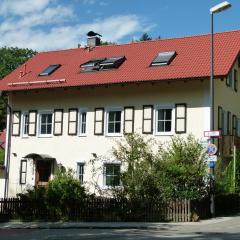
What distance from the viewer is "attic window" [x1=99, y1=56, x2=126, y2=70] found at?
3309 centimetres

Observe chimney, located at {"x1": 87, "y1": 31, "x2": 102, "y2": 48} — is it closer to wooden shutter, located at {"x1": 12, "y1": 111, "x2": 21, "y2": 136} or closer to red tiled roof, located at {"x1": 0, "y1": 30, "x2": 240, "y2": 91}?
red tiled roof, located at {"x1": 0, "y1": 30, "x2": 240, "y2": 91}

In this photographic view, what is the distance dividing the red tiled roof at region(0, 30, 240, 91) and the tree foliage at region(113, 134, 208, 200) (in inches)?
273

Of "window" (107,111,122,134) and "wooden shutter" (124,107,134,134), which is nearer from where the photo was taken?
"wooden shutter" (124,107,134,134)

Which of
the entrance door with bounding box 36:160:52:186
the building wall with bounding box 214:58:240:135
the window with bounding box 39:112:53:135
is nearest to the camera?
the building wall with bounding box 214:58:240:135

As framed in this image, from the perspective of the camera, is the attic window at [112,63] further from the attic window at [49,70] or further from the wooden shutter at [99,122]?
the attic window at [49,70]

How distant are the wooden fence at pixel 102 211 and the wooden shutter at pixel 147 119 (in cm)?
862

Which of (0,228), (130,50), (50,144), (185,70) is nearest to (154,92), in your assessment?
(185,70)

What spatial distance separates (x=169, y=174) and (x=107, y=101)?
10.8 meters

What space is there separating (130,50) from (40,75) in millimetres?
5919

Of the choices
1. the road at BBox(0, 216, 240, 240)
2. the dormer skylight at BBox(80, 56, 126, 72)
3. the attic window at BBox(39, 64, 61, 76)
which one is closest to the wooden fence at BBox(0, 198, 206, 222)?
the road at BBox(0, 216, 240, 240)

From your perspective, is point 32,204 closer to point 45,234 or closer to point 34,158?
point 45,234

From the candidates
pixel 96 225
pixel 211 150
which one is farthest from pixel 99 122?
pixel 96 225

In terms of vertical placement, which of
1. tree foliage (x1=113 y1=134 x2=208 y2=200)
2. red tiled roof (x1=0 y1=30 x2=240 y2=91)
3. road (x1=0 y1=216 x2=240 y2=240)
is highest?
red tiled roof (x1=0 y1=30 x2=240 y2=91)

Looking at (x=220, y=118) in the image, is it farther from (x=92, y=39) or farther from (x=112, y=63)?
(x=92, y=39)
